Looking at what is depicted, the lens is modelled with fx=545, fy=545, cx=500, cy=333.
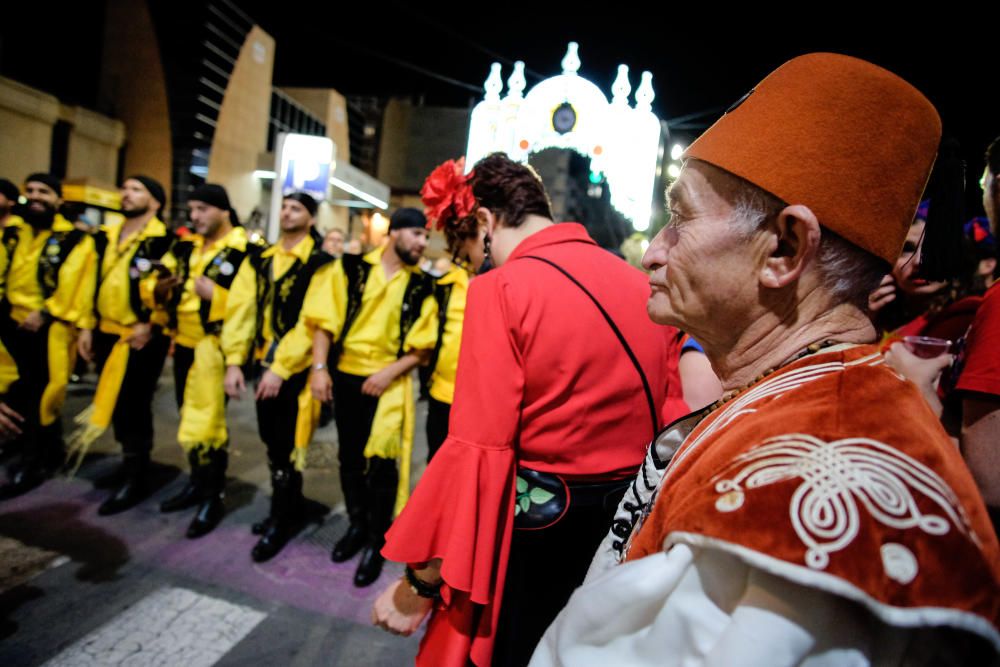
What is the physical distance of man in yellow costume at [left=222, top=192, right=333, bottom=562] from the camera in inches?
139

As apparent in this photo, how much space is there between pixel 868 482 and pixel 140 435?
4718 millimetres

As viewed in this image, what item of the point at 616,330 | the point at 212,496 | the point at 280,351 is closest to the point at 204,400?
the point at 212,496

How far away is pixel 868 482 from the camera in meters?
0.55

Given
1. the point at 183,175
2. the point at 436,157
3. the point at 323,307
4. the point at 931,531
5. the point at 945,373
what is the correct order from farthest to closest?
the point at 436,157 < the point at 183,175 < the point at 323,307 < the point at 945,373 < the point at 931,531

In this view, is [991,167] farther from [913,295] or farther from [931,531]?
[931,531]

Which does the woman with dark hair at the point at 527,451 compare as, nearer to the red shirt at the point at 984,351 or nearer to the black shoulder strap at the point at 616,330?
the black shoulder strap at the point at 616,330

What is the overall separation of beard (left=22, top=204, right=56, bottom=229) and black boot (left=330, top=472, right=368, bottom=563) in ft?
→ 11.1

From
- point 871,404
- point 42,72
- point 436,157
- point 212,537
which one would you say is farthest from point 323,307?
point 436,157

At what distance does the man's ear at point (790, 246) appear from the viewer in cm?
79

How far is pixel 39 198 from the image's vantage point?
448cm

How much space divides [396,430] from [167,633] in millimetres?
1496

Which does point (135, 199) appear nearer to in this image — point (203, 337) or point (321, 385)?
point (203, 337)

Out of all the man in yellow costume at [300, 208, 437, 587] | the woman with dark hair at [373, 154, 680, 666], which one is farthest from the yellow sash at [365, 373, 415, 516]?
the woman with dark hair at [373, 154, 680, 666]

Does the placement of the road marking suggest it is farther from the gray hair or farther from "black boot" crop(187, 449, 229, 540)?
the gray hair
